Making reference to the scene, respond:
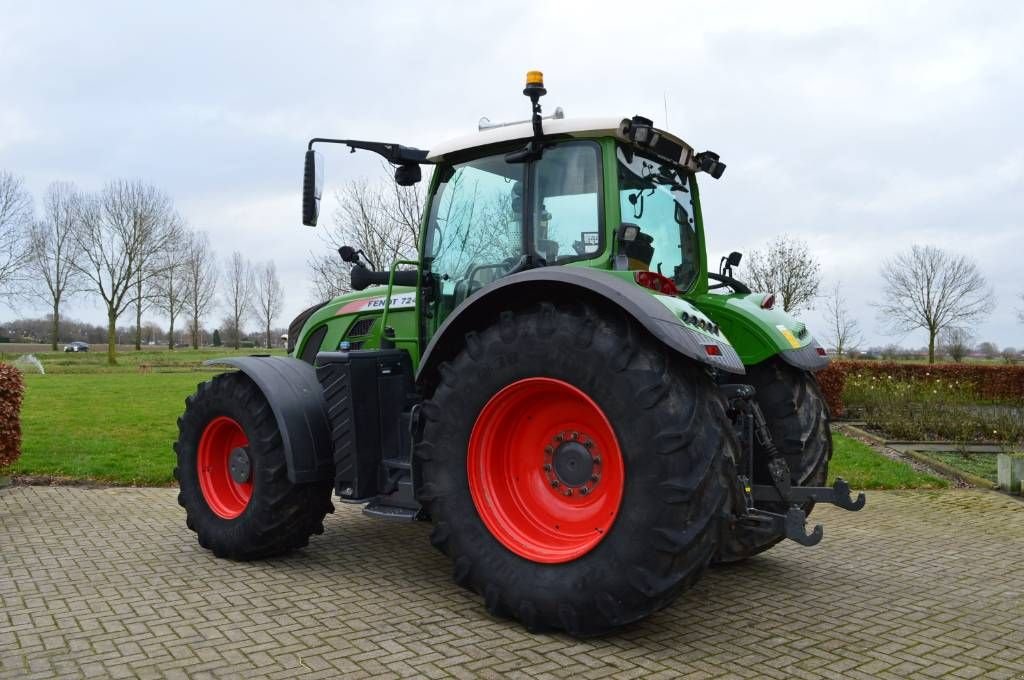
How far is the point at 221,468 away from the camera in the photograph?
558 centimetres

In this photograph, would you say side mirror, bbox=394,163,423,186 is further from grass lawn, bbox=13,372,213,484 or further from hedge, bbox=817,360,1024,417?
hedge, bbox=817,360,1024,417

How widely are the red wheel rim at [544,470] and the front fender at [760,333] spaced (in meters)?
1.42

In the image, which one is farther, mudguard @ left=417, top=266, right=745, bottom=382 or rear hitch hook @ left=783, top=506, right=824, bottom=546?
rear hitch hook @ left=783, top=506, right=824, bottom=546

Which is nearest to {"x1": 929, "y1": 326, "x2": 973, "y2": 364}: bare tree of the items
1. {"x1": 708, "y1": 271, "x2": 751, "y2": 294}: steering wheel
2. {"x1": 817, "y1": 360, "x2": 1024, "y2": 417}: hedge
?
{"x1": 817, "y1": 360, "x2": 1024, "y2": 417}: hedge

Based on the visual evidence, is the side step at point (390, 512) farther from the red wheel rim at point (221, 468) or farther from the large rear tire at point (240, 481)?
the red wheel rim at point (221, 468)

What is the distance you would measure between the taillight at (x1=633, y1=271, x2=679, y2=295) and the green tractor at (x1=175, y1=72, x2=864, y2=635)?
0.02 metres

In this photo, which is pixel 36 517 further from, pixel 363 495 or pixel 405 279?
pixel 405 279

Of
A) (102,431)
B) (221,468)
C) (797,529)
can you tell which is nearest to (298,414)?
(221,468)

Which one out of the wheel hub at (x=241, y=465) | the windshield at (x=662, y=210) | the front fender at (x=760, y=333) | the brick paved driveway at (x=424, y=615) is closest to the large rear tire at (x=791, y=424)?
the front fender at (x=760, y=333)

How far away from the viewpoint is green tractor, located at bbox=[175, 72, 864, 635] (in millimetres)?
3576

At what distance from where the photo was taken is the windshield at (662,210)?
4457 mm

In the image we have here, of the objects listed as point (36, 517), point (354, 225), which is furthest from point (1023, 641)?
point (354, 225)

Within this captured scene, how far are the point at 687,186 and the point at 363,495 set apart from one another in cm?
286

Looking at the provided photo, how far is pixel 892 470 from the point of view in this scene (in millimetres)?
9414
